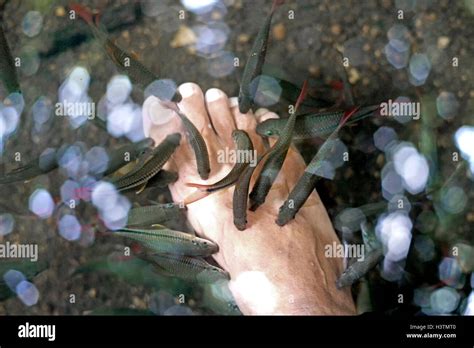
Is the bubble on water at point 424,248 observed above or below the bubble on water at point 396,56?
below

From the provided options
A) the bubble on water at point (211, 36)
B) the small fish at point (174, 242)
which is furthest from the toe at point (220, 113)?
the small fish at point (174, 242)

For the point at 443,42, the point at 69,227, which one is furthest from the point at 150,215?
the point at 443,42

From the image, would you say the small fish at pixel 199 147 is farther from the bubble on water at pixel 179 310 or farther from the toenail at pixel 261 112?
the bubble on water at pixel 179 310

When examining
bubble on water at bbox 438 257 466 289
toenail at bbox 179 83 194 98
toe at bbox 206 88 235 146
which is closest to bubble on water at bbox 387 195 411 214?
bubble on water at bbox 438 257 466 289

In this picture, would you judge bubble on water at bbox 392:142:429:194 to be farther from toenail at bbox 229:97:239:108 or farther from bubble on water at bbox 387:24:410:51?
toenail at bbox 229:97:239:108

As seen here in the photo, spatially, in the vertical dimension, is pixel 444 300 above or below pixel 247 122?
below

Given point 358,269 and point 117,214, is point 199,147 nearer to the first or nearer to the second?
point 117,214
